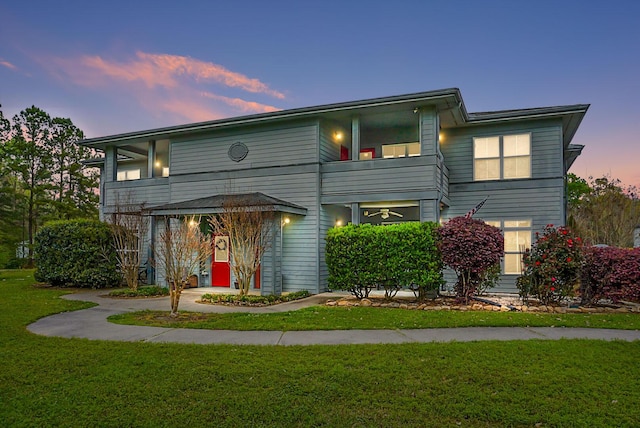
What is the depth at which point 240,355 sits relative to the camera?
205 inches

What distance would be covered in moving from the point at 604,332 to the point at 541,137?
7790 mm

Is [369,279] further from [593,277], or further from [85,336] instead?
[85,336]

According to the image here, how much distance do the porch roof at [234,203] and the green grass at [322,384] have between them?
19.1 feet

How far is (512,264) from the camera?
A: 1279 centimetres

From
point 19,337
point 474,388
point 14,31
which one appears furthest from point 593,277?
point 14,31

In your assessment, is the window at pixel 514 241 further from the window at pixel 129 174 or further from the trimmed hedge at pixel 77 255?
the window at pixel 129 174

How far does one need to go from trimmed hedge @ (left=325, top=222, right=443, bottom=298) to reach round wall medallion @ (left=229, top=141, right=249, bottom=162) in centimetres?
503

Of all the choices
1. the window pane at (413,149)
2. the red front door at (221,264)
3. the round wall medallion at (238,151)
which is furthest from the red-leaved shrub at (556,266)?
the round wall medallion at (238,151)

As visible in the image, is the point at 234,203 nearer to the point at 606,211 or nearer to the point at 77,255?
the point at 77,255

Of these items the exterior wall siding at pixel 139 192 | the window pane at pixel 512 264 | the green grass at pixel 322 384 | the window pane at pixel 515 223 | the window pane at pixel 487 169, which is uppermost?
the window pane at pixel 487 169

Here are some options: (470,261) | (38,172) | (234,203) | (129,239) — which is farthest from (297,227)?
(38,172)

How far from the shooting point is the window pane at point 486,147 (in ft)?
43.1

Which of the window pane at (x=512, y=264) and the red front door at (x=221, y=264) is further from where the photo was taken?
the red front door at (x=221, y=264)

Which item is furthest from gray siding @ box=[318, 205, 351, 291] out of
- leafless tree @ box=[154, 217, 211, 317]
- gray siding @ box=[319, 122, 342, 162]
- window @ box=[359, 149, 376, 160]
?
leafless tree @ box=[154, 217, 211, 317]
